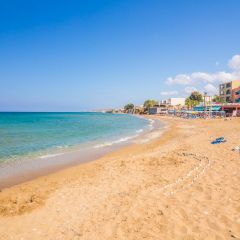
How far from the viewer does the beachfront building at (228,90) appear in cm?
8034

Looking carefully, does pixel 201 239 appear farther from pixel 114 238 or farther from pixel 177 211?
pixel 114 238

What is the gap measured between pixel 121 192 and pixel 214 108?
219 ft

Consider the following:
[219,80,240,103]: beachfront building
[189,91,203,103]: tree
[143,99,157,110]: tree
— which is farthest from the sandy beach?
[143,99,157,110]: tree

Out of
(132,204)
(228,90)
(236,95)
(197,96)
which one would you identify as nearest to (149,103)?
(197,96)

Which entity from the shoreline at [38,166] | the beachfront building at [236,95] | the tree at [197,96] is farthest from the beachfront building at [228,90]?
the shoreline at [38,166]

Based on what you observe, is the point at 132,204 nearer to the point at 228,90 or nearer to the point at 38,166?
the point at 38,166

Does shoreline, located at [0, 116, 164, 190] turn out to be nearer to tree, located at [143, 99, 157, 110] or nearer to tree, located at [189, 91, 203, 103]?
tree, located at [189, 91, 203, 103]

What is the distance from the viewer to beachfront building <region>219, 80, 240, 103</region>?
8034 cm

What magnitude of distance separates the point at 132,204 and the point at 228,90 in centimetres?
8879

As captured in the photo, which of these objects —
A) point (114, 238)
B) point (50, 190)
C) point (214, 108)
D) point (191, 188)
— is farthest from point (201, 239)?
point (214, 108)

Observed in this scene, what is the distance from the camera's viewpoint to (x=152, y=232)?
5.38 meters

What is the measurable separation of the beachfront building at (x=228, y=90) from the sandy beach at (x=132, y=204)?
77741 millimetres

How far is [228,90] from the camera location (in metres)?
85.2

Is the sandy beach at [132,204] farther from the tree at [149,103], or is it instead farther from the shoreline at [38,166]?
the tree at [149,103]
